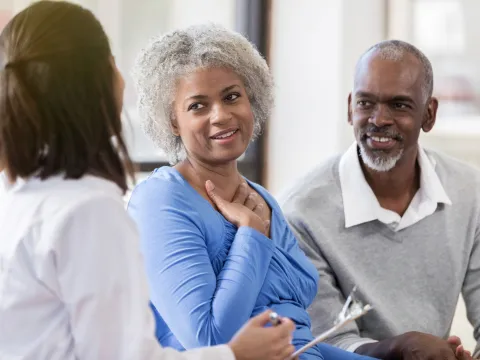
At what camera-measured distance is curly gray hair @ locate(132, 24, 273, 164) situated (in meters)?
1.74

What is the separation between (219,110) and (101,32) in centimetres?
58

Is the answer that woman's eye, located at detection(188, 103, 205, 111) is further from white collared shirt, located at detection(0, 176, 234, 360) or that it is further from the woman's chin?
white collared shirt, located at detection(0, 176, 234, 360)

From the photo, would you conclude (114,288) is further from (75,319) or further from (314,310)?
(314,310)

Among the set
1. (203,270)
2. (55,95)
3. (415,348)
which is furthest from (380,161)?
(55,95)

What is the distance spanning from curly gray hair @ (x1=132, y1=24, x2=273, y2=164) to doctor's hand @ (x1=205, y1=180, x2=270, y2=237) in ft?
0.43

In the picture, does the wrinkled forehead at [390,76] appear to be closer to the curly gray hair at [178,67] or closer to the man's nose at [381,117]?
the man's nose at [381,117]

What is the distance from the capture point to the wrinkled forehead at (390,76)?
2111 millimetres

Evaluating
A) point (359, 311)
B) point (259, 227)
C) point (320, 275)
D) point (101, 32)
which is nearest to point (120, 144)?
point (101, 32)

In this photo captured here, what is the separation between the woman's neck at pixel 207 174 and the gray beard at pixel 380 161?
46 cm

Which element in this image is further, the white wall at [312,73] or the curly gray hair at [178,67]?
the white wall at [312,73]

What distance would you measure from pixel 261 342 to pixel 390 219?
923 millimetres

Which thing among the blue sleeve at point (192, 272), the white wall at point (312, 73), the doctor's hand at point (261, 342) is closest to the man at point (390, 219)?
the blue sleeve at point (192, 272)

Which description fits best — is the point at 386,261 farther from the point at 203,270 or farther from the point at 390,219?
the point at 203,270

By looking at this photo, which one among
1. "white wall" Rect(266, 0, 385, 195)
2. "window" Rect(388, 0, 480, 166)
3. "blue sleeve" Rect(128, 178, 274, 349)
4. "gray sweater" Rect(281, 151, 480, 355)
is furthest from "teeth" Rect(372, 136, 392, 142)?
"window" Rect(388, 0, 480, 166)
